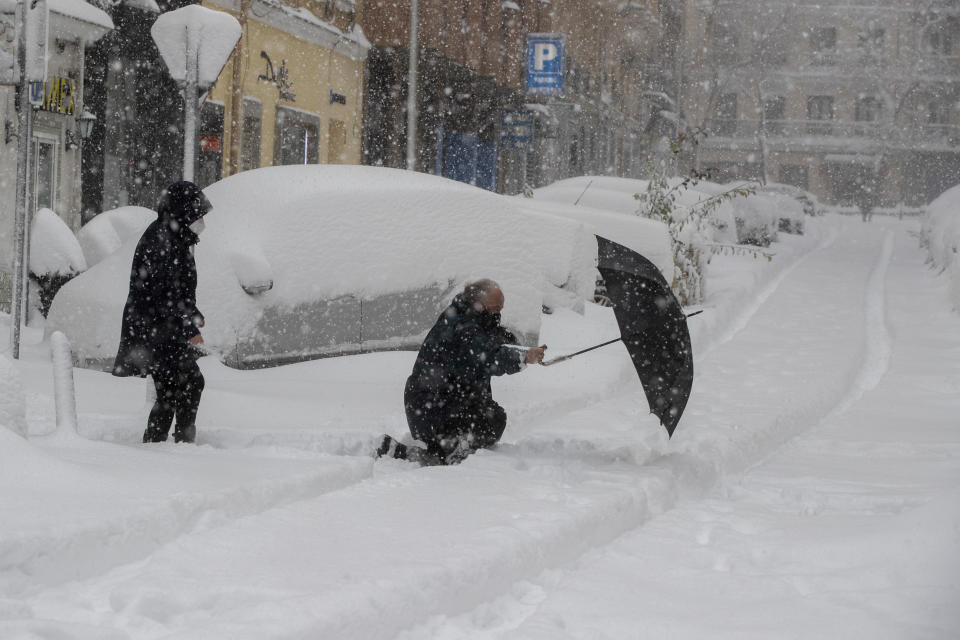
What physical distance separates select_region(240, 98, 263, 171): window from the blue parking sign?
1186 cm

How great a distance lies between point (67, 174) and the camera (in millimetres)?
16484

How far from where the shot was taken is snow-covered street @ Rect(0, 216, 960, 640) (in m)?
4.18

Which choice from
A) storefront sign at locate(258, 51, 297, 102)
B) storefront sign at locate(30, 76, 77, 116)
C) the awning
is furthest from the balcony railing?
storefront sign at locate(30, 76, 77, 116)

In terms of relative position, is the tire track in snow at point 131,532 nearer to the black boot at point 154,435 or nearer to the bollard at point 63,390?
the bollard at point 63,390

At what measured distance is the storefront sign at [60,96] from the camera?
1549 centimetres

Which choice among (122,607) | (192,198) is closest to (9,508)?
(122,607)

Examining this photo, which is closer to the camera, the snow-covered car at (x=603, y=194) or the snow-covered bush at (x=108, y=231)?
the snow-covered bush at (x=108, y=231)

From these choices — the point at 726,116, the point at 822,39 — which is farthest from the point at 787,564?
the point at 822,39

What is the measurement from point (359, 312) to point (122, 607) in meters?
5.39

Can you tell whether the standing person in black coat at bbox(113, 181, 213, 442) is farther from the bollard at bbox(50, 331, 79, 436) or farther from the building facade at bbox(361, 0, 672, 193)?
the building facade at bbox(361, 0, 672, 193)

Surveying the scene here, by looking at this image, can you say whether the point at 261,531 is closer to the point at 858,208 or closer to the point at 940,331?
the point at 940,331

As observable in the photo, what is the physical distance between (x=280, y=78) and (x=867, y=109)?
48.5 meters

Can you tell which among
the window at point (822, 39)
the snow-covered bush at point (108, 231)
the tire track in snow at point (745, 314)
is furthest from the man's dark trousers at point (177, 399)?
the window at point (822, 39)

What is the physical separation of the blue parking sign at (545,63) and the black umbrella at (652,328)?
82.2ft
